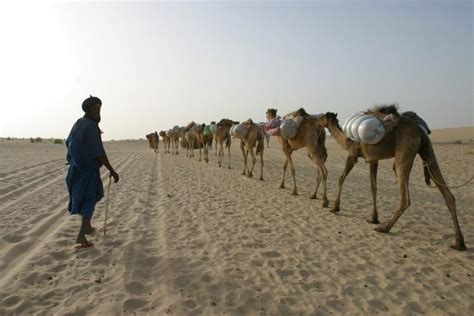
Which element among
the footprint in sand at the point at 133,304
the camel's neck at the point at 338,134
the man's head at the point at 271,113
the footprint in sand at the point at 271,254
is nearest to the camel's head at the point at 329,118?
the camel's neck at the point at 338,134

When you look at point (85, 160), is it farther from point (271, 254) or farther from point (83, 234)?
point (271, 254)

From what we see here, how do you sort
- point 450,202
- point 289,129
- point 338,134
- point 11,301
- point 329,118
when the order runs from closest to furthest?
point 11,301 < point 450,202 < point 338,134 < point 329,118 < point 289,129

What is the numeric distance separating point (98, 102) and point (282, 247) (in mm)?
3639

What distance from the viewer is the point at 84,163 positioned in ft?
→ 16.1

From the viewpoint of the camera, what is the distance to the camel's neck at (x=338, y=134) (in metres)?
7.43

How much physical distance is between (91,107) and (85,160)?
2.68 ft

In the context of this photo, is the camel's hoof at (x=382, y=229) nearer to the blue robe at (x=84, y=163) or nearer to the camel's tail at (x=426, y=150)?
the camel's tail at (x=426, y=150)

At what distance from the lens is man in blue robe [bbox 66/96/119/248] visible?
15.8ft

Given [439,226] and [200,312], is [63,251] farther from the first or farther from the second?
[439,226]

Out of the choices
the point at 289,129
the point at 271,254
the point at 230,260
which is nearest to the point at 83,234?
the point at 230,260

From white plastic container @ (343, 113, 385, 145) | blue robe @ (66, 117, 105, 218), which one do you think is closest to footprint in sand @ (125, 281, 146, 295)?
blue robe @ (66, 117, 105, 218)

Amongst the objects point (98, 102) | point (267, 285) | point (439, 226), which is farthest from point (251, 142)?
point (267, 285)

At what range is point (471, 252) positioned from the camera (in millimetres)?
5168

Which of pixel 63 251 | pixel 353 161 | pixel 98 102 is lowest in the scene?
pixel 63 251
